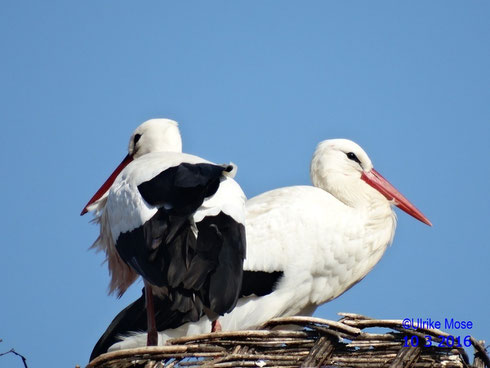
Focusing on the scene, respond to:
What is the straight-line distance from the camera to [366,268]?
21.9 feet

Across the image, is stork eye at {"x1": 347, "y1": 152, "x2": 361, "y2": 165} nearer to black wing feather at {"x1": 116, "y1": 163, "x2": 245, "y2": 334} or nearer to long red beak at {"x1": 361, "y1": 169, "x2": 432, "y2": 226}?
long red beak at {"x1": 361, "y1": 169, "x2": 432, "y2": 226}

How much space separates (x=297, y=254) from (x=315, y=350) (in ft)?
7.78

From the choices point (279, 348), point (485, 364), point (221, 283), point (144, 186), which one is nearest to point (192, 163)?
point (144, 186)

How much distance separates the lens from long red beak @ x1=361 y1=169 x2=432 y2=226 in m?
7.23

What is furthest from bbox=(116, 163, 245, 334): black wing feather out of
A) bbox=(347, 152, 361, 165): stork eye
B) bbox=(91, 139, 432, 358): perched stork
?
bbox=(347, 152, 361, 165): stork eye

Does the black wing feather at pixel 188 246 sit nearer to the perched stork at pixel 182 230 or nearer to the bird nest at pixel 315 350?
the perched stork at pixel 182 230

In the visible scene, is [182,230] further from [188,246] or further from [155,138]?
[155,138]

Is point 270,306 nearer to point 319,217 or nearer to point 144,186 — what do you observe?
point 319,217

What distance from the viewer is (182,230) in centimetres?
497

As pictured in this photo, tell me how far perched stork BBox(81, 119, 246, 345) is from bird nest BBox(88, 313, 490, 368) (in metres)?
0.78

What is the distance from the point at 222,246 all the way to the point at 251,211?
1.57m

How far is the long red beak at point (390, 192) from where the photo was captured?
285 inches

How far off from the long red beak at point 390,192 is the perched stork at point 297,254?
0.66ft

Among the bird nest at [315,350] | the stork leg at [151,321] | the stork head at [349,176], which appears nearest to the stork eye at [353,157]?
the stork head at [349,176]
